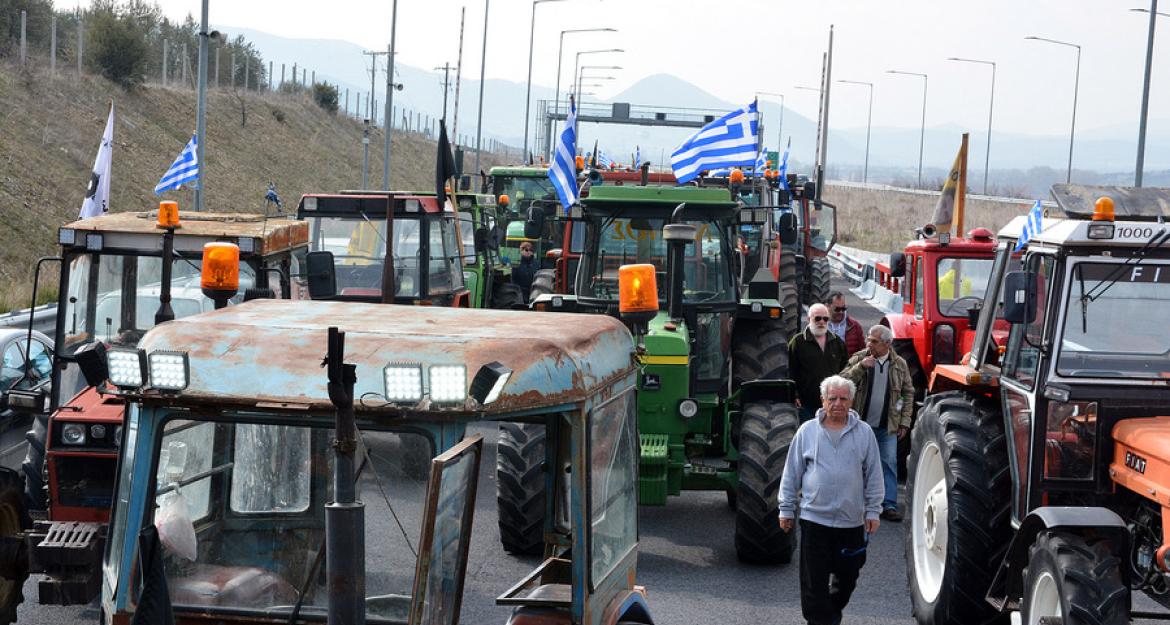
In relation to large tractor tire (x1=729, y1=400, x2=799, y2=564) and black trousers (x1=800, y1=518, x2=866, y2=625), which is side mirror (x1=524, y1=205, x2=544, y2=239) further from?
black trousers (x1=800, y1=518, x2=866, y2=625)

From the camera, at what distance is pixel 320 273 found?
13.5 metres

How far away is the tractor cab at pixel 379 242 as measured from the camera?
16.5m

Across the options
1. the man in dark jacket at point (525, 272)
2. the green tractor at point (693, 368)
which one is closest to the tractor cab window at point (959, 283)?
the green tractor at point (693, 368)

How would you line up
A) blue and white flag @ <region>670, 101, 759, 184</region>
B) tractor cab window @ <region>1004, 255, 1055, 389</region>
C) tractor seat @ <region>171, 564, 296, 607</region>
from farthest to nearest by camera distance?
blue and white flag @ <region>670, 101, 759, 184</region> < tractor cab window @ <region>1004, 255, 1055, 389</region> < tractor seat @ <region>171, 564, 296, 607</region>

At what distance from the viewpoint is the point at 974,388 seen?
9125mm

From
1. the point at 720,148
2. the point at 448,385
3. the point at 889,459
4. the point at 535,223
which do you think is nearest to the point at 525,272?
the point at 720,148

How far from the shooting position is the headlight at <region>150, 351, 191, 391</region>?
4422 millimetres

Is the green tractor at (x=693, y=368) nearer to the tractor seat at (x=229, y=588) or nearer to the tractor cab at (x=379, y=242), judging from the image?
the tractor cab at (x=379, y=242)

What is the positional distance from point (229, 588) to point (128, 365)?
81 centimetres

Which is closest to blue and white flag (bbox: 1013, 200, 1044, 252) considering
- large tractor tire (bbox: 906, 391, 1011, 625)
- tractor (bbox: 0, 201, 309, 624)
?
large tractor tire (bbox: 906, 391, 1011, 625)

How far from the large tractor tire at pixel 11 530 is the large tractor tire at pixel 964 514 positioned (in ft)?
16.5

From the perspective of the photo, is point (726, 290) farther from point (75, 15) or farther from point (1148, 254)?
point (75, 15)

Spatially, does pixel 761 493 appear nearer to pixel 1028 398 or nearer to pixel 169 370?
pixel 1028 398

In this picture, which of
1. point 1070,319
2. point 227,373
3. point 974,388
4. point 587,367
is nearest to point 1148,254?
point 1070,319
